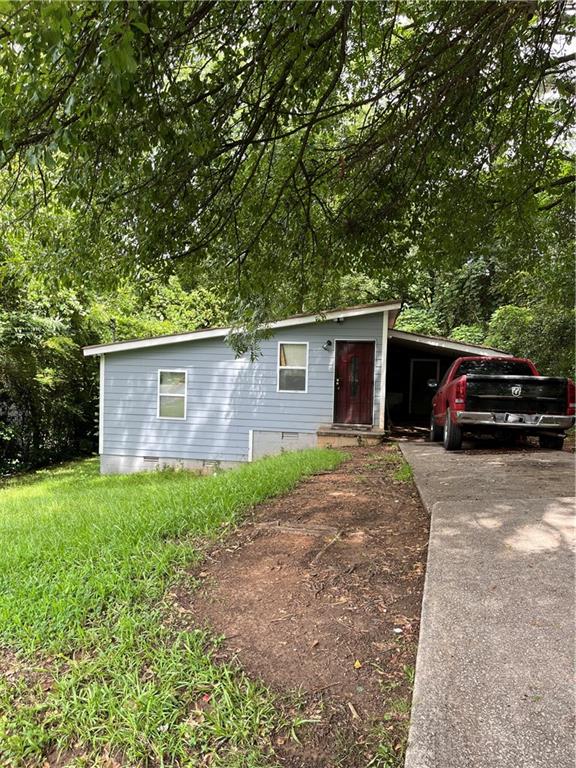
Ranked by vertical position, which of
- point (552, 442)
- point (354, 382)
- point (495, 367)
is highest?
point (495, 367)

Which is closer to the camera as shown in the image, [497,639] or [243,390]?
[497,639]

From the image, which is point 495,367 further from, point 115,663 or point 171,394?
point 115,663

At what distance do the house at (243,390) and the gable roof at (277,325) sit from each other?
3cm

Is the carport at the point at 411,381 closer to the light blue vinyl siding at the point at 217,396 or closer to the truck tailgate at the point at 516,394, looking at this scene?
the light blue vinyl siding at the point at 217,396

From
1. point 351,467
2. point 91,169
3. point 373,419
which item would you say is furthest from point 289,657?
point 373,419

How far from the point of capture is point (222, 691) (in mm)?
2043

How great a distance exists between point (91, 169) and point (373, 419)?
9.38 m

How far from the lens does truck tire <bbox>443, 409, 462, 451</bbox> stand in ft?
26.8

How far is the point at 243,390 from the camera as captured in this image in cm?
1205

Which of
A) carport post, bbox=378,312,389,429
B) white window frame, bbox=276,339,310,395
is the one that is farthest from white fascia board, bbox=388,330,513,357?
white window frame, bbox=276,339,310,395

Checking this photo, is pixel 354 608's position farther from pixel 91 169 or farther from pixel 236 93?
pixel 236 93

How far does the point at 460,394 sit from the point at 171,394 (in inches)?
289

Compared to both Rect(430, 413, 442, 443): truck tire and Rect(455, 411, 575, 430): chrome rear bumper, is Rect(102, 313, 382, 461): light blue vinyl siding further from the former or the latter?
Rect(455, 411, 575, 430): chrome rear bumper

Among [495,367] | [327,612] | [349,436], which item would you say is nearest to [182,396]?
[349,436]
